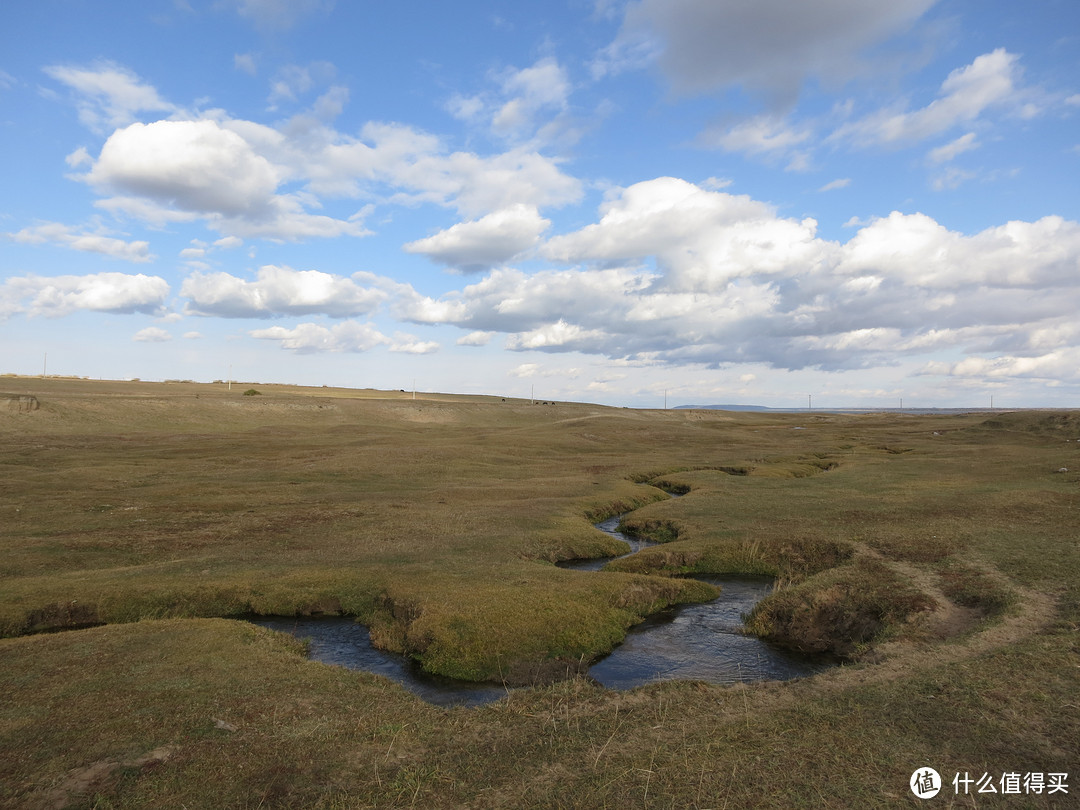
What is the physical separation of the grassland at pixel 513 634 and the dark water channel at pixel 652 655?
776 mm

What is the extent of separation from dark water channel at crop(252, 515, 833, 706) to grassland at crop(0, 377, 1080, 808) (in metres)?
0.78

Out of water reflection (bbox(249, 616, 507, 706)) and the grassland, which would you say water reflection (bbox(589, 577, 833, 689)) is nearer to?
the grassland

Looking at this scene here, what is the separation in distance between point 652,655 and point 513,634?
498 cm


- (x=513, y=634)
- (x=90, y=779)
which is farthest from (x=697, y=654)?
(x=90, y=779)

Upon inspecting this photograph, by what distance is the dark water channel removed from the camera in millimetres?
19078

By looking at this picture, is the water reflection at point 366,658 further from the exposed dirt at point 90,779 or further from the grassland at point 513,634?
the exposed dirt at point 90,779

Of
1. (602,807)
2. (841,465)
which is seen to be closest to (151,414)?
(841,465)

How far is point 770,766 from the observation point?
11.9 meters

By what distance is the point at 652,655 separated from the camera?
2138cm

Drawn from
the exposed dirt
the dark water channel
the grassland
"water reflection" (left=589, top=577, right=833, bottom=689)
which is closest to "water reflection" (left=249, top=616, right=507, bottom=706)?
the dark water channel

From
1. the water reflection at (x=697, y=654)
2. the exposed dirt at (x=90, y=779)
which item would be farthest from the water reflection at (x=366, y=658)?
the exposed dirt at (x=90, y=779)

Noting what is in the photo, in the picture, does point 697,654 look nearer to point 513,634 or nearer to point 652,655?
point 652,655

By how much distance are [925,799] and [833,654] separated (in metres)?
11.2

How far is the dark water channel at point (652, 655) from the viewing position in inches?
751
